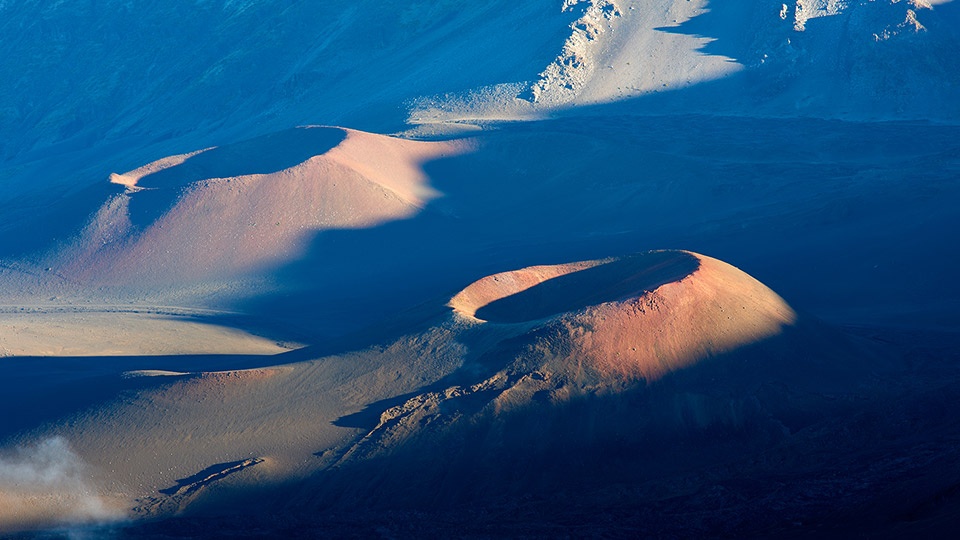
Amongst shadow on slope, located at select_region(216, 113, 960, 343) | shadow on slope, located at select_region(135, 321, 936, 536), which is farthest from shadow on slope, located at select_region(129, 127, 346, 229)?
shadow on slope, located at select_region(135, 321, 936, 536)

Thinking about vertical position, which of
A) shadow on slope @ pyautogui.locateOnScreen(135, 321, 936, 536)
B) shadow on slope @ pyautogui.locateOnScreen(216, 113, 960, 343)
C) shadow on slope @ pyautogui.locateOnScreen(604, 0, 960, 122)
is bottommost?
shadow on slope @ pyautogui.locateOnScreen(135, 321, 936, 536)

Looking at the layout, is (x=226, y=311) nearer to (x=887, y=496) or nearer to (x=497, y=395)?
(x=497, y=395)

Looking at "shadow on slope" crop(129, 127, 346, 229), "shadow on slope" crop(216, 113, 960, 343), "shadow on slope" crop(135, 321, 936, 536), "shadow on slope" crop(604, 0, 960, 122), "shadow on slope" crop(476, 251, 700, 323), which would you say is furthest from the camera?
"shadow on slope" crop(604, 0, 960, 122)

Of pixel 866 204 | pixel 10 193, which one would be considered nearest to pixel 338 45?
pixel 10 193

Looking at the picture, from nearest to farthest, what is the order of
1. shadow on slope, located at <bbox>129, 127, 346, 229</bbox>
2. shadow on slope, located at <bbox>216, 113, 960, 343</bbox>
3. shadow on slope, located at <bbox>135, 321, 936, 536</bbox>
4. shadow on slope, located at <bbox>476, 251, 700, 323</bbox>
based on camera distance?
shadow on slope, located at <bbox>135, 321, 936, 536</bbox> < shadow on slope, located at <bbox>476, 251, 700, 323</bbox> < shadow on slope, located at <bbox>216, 113, 960, 343</bbox> < shadow on slope, located at <bbox>129, 127, 346, 229</bbox>

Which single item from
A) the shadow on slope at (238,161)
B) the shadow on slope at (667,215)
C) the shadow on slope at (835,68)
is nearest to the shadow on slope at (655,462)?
the shadow on slope at (667,215)

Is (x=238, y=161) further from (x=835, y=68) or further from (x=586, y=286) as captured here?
(x=835, y=68)

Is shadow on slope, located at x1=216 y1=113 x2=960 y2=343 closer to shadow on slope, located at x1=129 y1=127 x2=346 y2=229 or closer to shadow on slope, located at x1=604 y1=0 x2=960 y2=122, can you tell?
shadow on slope, located at x1=604 y1=0 x2=960 y2=122

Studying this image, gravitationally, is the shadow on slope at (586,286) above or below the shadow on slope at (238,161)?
below

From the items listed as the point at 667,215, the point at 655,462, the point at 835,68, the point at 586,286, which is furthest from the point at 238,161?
the point at 835,68

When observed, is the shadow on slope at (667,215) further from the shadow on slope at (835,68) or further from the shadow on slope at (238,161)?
the shadow on slope at (238,161)

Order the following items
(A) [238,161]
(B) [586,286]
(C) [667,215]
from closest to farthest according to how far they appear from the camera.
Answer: (B) [586,286] → (C) [667,215] → (A) [238,161]

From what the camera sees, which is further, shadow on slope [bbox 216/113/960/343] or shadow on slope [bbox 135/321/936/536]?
shadow on slope [bbox 216/113/960/343]
